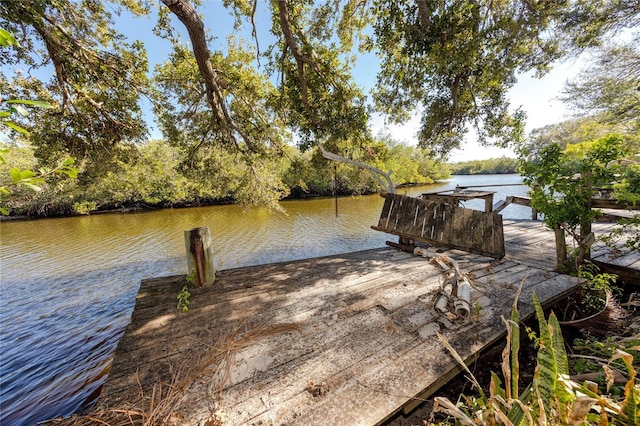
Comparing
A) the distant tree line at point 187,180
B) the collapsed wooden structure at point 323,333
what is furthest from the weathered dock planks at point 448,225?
the distant tree line at point 187,180

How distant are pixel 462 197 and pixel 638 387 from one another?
5.01 meters

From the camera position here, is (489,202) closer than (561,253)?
No

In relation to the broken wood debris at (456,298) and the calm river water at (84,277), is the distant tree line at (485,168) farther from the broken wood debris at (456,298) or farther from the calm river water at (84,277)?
the broken wood debris at (456,298)

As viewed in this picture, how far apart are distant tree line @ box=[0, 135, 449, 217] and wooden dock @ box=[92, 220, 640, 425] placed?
199cm

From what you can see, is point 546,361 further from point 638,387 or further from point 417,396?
point 417,396

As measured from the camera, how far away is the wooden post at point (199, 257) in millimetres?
3586

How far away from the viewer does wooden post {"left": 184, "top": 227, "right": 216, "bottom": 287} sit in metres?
3.59

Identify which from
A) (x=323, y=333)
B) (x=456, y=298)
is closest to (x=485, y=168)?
(x=456, y=298)

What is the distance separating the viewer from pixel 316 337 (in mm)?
2588

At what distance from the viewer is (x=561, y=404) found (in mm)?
1165

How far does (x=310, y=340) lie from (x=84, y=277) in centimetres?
806

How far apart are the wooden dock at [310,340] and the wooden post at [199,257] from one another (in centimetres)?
21

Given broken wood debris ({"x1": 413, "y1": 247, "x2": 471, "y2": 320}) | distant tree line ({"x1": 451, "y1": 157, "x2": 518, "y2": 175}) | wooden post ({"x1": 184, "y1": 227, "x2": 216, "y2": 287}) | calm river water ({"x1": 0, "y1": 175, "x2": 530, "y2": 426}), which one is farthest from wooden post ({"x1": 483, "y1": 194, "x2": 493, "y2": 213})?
distant tree line ({"x1": 451, "y1": 157, "x2": 518, "y2": 175})

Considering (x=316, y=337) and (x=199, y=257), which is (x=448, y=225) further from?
(x=199, y=257)
